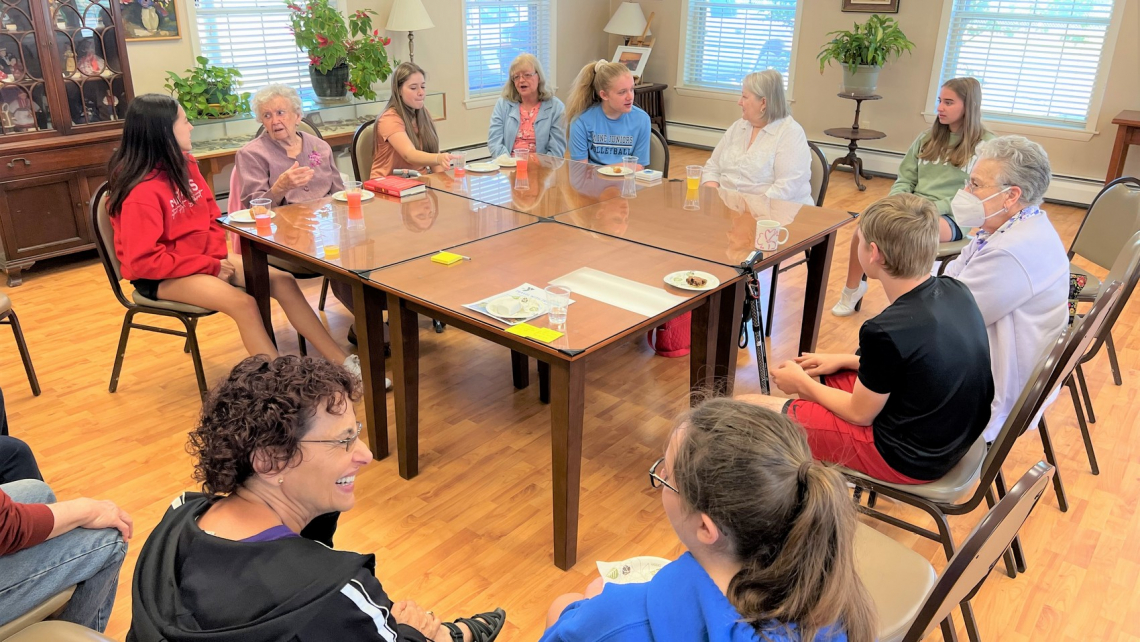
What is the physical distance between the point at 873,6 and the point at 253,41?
4.74m

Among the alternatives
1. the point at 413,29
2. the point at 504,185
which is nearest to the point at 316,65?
the point at 413,29

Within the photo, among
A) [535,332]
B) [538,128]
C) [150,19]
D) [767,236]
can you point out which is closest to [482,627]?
[535,332]

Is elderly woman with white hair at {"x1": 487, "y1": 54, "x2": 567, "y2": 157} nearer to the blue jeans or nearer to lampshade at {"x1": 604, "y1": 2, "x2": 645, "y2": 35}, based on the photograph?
the blue jeans

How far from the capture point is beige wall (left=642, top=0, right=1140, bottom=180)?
5750mm

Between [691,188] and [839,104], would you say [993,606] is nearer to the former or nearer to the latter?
[691,188]

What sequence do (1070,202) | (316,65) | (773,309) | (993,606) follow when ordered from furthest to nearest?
(1070,202)
(316,65)
(773,309)
(993,606)

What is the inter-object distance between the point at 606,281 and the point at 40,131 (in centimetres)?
342

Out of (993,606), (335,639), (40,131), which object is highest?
(40,131)

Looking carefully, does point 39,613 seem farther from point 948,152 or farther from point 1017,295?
point 948,152

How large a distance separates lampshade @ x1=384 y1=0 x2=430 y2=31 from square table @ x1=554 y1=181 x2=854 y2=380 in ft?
9.84

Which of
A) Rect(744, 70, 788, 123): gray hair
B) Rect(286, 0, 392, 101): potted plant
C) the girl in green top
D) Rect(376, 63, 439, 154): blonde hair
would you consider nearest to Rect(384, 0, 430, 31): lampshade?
Rect(286, 0, 392, 101): potted plant

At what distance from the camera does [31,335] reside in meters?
3.75

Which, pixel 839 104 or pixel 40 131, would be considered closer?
pixel 40 131

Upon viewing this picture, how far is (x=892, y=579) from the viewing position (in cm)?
167
